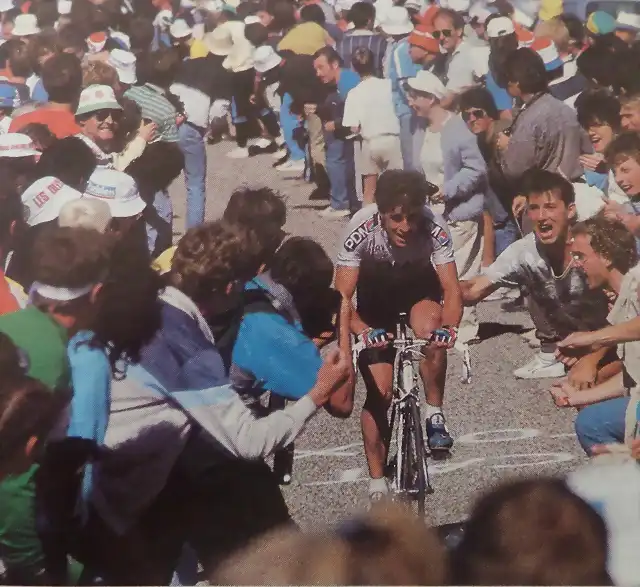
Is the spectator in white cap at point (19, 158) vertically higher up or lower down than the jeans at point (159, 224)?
higher up

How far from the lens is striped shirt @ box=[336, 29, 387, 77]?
11.5 feet

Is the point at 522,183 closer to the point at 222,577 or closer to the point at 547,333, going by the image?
the point at 547,333

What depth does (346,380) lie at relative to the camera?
3383mm

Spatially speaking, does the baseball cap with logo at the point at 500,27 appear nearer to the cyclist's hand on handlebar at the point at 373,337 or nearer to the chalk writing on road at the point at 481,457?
the cyclist's hand on handlebar at the point at 373,337

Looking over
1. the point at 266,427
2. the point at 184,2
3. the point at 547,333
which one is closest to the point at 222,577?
the point at 266,427

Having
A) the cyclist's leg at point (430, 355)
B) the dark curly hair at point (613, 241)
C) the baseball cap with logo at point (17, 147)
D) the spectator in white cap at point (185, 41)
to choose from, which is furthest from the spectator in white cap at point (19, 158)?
the dark curly hair at point (613, 241)

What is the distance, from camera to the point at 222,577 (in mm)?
3340

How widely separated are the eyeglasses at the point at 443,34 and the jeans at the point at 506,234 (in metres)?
0.59

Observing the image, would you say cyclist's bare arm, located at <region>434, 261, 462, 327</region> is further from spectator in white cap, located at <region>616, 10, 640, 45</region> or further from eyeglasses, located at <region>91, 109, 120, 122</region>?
eyeglasses, located at <region>91, 109, 120, 122</region>

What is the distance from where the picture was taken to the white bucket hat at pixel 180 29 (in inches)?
139

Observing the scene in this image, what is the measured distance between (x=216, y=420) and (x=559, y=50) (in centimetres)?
149

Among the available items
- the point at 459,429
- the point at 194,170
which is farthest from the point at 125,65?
the point at 459,429

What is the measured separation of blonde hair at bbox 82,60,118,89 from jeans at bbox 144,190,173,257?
1.37ft

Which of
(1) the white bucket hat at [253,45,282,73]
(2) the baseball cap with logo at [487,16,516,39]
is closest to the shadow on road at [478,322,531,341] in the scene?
(2) the baseball cap with logo at [487,16,516,39]
